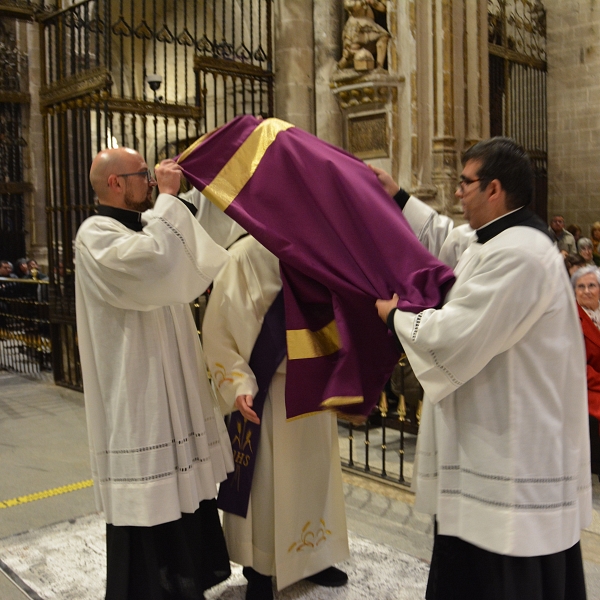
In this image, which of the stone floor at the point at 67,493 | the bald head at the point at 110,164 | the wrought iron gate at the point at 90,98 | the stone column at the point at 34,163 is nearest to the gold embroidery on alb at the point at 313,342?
the bald head at the point at 110,164

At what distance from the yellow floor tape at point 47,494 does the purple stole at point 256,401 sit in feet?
5.11

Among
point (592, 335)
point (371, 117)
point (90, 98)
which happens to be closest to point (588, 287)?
point (592, 335)

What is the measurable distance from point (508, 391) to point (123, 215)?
1.42 m

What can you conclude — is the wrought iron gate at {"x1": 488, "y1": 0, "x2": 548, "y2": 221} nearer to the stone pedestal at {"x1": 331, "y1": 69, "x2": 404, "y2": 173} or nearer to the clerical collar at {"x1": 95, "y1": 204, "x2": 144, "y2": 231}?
the stone pedestal at {"x1": 331, "y1": 69, "x2": 404, "y2": 173}

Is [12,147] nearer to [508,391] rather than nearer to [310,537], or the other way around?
[310,537]

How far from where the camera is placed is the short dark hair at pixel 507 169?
6.77 feet

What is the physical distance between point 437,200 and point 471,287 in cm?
395

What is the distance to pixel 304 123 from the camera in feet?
21.2

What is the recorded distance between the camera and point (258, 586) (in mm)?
2730

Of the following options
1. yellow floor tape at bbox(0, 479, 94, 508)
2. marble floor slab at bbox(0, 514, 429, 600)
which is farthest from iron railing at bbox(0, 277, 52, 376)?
marble floor slab at bbox(0, 514, 429, 600)

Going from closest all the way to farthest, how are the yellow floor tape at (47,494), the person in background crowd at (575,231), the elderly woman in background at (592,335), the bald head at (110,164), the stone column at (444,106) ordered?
the bald head at (110,164), the yellow floor tape at (47,494), the elderly woman in background at (592,335), the stone column at (444,106), the person in background crowd at (575,231)

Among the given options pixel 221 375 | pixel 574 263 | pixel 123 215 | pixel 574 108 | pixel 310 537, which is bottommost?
pixel 310 537

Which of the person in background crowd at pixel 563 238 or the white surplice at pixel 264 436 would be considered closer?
the white surplice at pixel 264 436

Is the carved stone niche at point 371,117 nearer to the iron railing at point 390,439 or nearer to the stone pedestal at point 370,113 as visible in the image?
the stone pedestal at point 370,113
